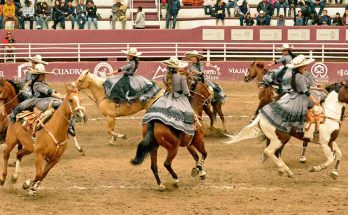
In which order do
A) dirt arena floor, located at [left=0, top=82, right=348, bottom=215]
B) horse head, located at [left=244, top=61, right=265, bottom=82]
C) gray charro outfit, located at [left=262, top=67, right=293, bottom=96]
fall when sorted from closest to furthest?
dirt arena floor, located at [left=0, top=82, right=348, bottom=215] < gray charro outfit, located at [left=262, top=67, right=293, bottom=96] < horse head, located at [left=244, top=61, right=265, bottom=82]

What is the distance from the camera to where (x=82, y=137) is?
22594 millimetres

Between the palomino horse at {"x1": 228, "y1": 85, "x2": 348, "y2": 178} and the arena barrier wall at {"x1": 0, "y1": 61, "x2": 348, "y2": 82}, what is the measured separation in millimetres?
15787

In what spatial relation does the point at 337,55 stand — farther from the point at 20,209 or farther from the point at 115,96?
the point at 20,209

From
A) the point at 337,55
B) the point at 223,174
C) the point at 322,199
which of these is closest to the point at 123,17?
the point at 337,55

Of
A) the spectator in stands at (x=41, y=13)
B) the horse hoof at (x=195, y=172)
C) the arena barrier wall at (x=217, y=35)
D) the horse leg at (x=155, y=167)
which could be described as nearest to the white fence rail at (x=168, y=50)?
the arena barrier wall at (x=217, y=35)

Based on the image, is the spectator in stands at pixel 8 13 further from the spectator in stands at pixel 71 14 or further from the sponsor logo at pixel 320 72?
the sponsor logo at pixel 320 72

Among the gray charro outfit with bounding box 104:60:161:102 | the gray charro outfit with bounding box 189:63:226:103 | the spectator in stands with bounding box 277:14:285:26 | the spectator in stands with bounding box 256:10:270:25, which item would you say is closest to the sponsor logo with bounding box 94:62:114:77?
the spectator in stands with bounding box 256:10:270:25

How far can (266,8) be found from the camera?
3788 cm

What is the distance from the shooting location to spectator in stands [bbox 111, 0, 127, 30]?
123 ft

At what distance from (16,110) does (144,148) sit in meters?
2.79

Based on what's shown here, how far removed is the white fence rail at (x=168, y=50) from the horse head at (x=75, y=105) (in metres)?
19.2

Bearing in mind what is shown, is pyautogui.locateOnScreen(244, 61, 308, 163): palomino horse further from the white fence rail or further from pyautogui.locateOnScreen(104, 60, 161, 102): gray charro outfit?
the white fence rail

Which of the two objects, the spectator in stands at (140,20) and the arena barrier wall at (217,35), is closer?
the arena barrier wall at (217,35)

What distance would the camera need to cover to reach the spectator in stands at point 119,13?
37594mm
